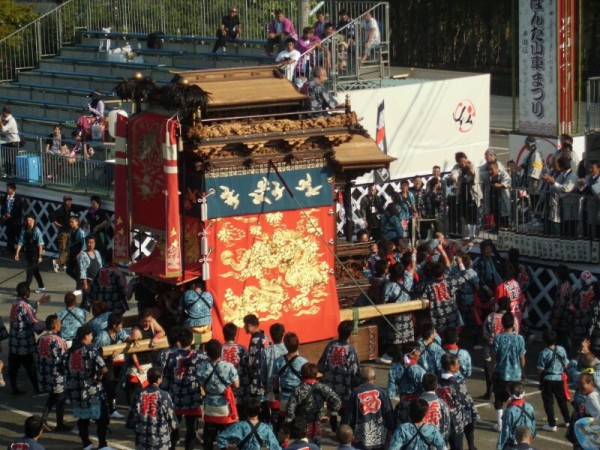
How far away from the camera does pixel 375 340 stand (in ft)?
63.9

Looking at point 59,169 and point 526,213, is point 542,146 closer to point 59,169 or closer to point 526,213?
point 526,213

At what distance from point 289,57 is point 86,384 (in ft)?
42.8

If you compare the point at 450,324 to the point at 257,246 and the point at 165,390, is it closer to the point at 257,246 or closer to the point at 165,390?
the point at 257,246

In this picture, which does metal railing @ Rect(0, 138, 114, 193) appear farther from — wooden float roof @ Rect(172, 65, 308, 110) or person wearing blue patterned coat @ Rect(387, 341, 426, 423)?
person wearing blue patterned coat @ Rect(387, 341, 426, 423)

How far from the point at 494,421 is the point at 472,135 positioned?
12571 millimetres

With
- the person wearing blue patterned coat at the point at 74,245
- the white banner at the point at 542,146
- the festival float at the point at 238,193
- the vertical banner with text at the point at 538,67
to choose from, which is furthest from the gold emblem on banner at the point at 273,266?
the vertical banner with text at the point at 538,67

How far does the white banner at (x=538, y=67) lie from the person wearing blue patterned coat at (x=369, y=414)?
11092 mm

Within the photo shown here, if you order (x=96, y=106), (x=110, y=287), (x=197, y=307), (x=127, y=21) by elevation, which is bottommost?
(x=197, y=307)

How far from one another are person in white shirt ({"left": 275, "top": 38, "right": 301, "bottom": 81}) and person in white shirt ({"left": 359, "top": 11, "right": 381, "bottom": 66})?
1.51m

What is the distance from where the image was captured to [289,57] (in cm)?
2811

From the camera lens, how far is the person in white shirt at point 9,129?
29.4 metres

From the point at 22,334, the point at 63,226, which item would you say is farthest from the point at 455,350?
the point at 63,226

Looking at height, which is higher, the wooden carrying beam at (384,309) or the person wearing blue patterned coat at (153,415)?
the wooden carrying beam at (384,309)

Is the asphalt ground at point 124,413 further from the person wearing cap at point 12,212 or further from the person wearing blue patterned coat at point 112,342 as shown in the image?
the person wearing cap at point 12,212
